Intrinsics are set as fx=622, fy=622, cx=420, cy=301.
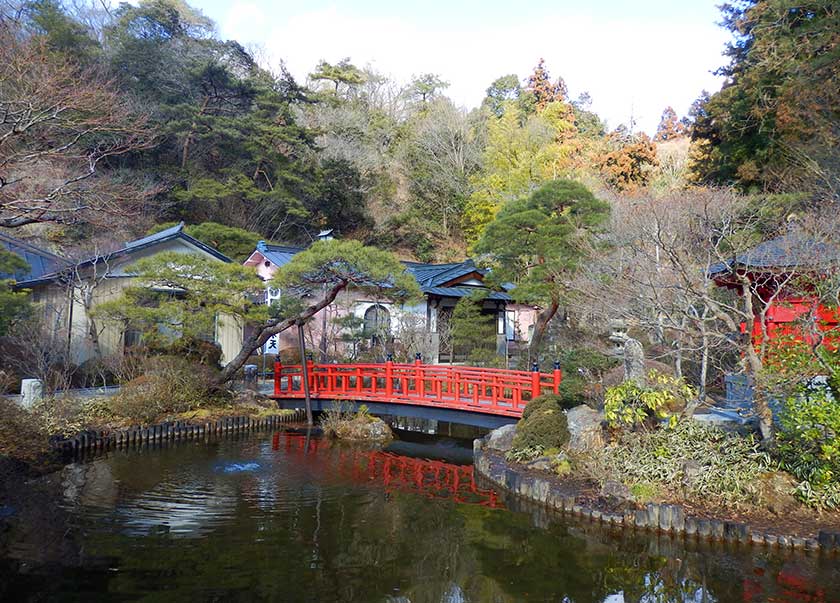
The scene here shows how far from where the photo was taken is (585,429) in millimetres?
10453

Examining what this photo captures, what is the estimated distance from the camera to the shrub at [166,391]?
13.2 m

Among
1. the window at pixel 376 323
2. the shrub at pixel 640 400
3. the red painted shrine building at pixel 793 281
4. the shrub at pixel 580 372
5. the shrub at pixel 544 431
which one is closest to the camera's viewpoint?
the red painted shrine building at pixel 793 281

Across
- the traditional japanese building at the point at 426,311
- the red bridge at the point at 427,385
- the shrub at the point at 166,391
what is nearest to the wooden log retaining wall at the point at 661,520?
the red bridge at the point at 427,385

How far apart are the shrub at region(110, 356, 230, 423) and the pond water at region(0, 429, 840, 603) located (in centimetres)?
229

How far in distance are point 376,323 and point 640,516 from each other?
13814mm

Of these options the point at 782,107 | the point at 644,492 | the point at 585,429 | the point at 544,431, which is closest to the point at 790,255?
the point at 585,429

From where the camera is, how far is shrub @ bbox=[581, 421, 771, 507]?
26.9ft

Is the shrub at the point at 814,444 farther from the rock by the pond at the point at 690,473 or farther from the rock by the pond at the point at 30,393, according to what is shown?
the rock by the pond at the point at 30,393

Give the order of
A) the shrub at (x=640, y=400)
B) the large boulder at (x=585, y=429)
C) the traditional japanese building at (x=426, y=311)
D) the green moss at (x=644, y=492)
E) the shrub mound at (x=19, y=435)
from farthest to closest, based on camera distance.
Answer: the traditional japanese building at (x=426, y=311) → the large boulder at (x=585, y=429) → the shrub mound at (x=19, y=435) → the shrub at (x=640, y=400) → the green moss at (x=644, y=492)

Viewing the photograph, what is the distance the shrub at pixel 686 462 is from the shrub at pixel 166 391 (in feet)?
29.7

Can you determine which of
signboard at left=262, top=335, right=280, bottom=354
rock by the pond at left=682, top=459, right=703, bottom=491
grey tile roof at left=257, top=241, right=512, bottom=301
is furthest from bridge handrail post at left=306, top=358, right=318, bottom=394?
rock by the pond at left=682, top=459, right=703, bottom=491

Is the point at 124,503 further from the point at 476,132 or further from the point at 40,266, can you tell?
the point at 476,132

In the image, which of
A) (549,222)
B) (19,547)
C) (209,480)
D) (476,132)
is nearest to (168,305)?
(209,480)

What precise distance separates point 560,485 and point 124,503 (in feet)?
21.1
